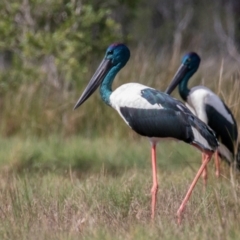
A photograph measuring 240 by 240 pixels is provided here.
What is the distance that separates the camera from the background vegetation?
6.15 m

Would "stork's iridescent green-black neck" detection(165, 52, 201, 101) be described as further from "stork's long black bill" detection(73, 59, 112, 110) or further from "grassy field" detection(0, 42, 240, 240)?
"stork's long black bill" detection(73, 59, 112, 110)

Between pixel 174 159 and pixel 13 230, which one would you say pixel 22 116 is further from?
pixel 13 230

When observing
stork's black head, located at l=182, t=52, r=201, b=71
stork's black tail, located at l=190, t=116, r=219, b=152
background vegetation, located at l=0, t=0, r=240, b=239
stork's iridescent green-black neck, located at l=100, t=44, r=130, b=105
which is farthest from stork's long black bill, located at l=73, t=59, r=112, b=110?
stork's black head, located at l=182, t=52, r=201, b=71

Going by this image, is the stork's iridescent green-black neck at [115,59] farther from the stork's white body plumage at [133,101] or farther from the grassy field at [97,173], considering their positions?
the grassy field at [97,173]

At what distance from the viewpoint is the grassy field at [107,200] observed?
5324 mm

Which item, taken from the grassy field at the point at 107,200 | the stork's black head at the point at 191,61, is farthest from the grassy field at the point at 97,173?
the stork's black head at the point at 191,61

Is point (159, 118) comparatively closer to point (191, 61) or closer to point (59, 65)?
point (191, 61)

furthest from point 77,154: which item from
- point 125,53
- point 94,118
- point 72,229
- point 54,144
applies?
point 72,229

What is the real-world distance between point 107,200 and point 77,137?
4.47m

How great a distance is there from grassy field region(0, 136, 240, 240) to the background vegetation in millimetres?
12

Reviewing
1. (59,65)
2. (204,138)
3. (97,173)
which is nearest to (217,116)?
(97,173)

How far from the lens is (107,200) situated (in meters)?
6.42

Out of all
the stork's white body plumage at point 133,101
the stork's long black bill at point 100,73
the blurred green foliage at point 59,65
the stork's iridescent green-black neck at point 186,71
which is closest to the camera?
the stork's white body plumage at point 133,101

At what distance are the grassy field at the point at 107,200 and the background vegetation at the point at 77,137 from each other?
0.01m
